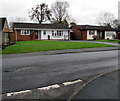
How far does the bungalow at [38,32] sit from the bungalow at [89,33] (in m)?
4.06

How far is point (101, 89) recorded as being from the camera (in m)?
4.01

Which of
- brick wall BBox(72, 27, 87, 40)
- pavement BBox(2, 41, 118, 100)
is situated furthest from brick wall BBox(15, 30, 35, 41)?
pavement BBox(2, 41, 118, 100)

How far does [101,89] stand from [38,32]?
31.6 meters

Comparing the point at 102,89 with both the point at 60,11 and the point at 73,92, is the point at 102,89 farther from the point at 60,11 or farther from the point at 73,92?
the point at 60,11

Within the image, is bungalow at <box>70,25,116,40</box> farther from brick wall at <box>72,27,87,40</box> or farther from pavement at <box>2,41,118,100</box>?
pavement at <box>2,41,118,100</box>

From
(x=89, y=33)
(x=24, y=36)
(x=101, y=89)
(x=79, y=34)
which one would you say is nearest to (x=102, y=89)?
(x=101, y=89)

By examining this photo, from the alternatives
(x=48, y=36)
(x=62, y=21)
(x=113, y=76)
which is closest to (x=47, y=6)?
(x=62, y=21)

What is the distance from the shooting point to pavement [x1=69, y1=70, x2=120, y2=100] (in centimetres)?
355

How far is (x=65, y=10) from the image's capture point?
163ft

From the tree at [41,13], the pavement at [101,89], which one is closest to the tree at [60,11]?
the tree at [41,13]

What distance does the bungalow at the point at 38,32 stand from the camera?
31109 mm

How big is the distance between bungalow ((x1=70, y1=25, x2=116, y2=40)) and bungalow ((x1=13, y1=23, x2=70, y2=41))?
4.06 meters

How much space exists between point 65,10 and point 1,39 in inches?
1241

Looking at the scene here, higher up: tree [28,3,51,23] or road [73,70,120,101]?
tree [28,3,51,23]
